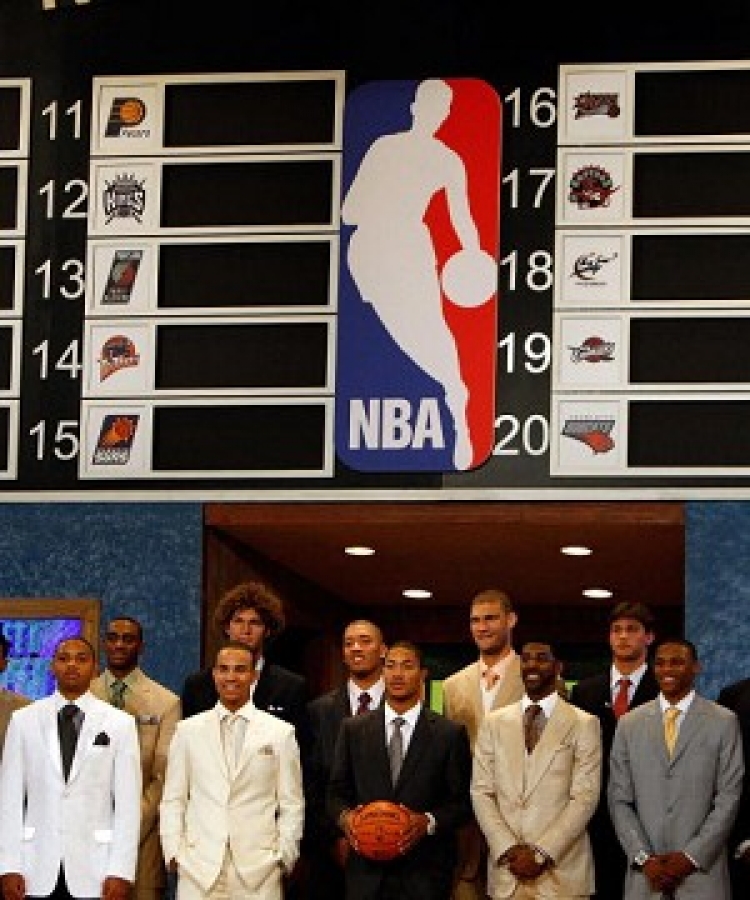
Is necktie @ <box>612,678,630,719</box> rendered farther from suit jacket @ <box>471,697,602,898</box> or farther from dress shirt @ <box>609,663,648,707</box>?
suit jacket @ <box>471,697,602,898</box>

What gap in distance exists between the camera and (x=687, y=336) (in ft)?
44.6

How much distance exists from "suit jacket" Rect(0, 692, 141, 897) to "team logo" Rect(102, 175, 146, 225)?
337cm

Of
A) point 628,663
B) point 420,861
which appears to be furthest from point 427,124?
point 420,861

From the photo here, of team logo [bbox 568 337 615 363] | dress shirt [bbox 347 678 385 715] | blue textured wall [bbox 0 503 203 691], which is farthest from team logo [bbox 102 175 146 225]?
dress shirt [bbox 347 678 385 715]

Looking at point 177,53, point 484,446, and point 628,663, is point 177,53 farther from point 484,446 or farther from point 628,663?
point 628,663

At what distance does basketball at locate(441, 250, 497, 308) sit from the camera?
544 inches

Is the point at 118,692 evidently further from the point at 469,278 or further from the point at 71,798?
the point at 469,278

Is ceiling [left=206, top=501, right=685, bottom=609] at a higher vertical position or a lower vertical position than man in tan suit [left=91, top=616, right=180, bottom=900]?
higher

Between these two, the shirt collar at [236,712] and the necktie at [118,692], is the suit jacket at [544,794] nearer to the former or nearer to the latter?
the shirt collar at [236,712]

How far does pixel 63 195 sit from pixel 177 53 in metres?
0.95

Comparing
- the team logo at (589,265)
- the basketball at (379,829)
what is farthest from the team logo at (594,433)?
the basketball at (379,829)

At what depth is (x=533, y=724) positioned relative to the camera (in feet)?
38.4

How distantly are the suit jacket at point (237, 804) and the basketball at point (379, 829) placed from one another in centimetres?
29

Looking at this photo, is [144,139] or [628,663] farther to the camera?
[144,139]
